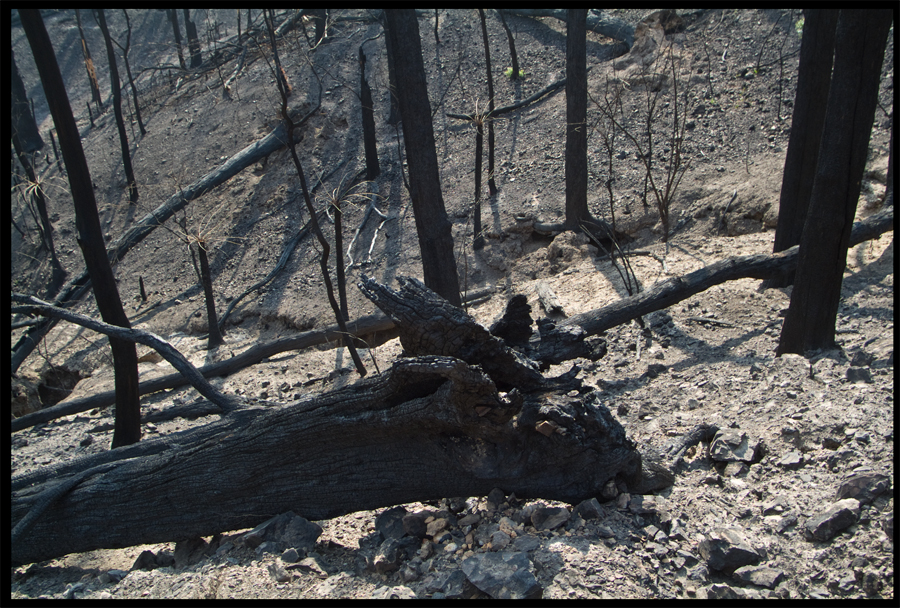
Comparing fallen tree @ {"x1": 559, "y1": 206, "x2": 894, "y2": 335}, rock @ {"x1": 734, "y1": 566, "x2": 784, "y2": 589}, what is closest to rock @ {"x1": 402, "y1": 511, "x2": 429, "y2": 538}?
rock @ {"x1": 734, "y1": 566, "x2": 784, "y2": 589}

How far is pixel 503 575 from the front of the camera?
8.17ft

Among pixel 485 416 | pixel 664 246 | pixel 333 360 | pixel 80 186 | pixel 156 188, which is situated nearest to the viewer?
pixel 485 416

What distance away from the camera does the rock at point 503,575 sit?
2404mm

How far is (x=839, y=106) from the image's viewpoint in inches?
168

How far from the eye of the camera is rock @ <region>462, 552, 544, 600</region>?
94.7 inches

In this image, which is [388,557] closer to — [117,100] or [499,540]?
[499,540]

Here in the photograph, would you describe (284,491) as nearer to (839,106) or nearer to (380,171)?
(839,106)

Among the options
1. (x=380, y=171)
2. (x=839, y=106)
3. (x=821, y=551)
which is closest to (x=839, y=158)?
(x=839, y=106)

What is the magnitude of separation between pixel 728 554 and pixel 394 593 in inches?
56.6

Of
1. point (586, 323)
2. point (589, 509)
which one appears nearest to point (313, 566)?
point (589, 509)

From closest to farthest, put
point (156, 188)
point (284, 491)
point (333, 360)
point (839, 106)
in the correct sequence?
1. point (284, 491)
2. point (839, 106)
3. point (333, 360)
4. point (156, 188)

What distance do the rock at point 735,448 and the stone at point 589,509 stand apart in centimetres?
85

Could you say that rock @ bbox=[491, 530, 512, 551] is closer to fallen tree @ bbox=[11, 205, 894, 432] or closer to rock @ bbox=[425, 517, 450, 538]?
rock @ bbox=[425, 517, 450, 538]

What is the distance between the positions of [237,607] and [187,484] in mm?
1123
